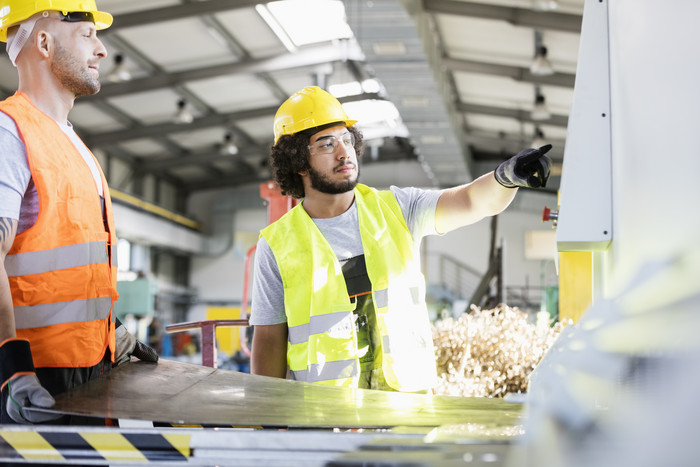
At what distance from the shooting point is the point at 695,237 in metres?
0.91

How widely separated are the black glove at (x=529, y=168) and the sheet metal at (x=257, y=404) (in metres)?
0.87

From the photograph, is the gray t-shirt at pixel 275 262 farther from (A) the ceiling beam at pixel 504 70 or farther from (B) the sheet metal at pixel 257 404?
(A) the ceiling beam at pixel 504 70

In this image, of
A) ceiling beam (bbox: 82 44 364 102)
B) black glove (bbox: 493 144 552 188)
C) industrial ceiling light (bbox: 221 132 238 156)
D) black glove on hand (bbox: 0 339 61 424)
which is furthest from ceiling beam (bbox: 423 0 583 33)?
black glove on hand (bbox: 0 339 61 424)

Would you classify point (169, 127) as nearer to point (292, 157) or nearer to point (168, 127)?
point (168, 127)

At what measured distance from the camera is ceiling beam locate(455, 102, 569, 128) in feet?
49.8

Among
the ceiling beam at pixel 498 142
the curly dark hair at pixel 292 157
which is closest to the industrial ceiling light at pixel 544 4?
the curly dark hair at pixel 292 157

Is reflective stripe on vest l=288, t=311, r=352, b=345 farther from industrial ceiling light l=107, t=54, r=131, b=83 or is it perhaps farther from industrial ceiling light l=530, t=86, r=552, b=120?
industrial ceiling light l=530, t=86, r=552, b=120

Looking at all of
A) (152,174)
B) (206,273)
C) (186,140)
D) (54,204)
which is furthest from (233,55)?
(54,204)

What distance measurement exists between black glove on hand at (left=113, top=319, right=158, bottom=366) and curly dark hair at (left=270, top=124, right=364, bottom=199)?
1.06 metres

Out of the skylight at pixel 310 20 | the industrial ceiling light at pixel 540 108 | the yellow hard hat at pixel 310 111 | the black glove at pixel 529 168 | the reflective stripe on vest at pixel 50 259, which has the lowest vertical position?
the reflective stripe on vest at pixel 50 259

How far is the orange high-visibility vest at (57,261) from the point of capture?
73.2 inches

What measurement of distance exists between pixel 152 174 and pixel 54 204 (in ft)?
65.6

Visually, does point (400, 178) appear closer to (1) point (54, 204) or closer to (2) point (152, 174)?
(2) point (152, 174)

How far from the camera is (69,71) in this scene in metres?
2.07
